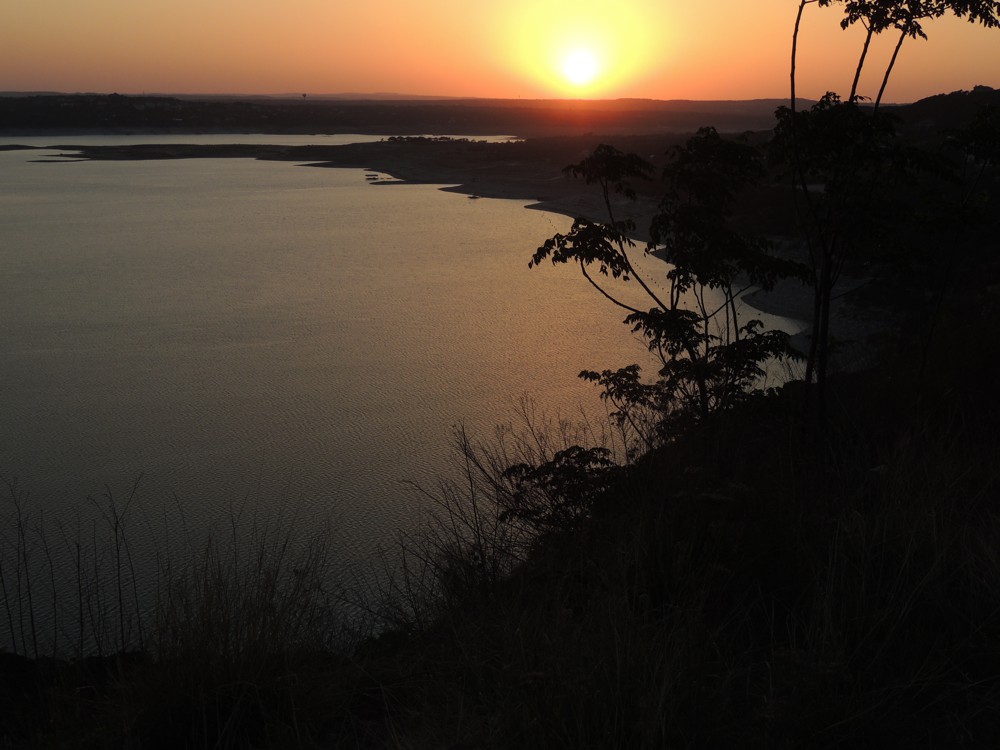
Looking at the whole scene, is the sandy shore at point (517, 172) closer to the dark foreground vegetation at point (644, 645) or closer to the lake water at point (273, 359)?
the lake water at point (273, 359)

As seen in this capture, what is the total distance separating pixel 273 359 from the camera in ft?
40.8

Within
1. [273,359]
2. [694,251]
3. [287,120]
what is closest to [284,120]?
[287,120]

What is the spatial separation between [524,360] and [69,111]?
76.6 m

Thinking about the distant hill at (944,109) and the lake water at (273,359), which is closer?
the lake water at (273,359)

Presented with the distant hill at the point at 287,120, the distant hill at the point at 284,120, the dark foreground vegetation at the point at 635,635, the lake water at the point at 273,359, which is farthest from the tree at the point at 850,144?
the distant hill at the point at 284,120

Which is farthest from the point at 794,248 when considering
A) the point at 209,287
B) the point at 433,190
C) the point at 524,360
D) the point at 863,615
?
the point at 433,190

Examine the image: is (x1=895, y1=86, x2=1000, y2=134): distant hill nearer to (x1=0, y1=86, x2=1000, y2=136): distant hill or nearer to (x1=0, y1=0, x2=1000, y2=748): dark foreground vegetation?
(x1=0, y1=86, x2=1000, y2=136): distant hill

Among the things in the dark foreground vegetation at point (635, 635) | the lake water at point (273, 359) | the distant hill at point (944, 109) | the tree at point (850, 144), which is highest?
the distant hill at point (944, 109)

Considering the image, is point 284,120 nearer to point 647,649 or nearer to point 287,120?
point 287,120

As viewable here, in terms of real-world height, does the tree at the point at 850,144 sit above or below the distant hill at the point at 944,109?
below

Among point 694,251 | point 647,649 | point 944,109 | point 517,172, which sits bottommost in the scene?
point 647,649

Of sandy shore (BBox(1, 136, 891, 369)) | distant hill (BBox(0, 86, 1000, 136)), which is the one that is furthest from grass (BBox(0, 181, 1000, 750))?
distant hill (BBox(0, 86, 1000, 136))

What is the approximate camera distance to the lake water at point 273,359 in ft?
26.6

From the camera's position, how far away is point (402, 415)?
398 inches
